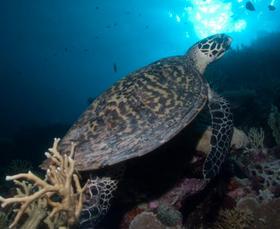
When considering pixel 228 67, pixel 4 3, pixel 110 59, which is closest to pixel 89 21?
pixel 4 3

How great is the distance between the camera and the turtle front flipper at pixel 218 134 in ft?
14.0

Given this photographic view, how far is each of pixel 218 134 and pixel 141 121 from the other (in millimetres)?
1306

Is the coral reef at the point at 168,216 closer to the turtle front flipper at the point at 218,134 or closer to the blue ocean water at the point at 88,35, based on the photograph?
the turtle front flipper at the point at 218,134

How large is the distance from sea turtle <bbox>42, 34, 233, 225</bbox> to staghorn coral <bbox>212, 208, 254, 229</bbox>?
971 mm

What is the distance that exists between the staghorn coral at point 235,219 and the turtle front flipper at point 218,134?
93 centimetres

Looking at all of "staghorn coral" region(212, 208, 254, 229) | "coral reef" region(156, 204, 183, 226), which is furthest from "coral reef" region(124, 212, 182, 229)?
"staghorn coral" region(212, 208, 254, 229)

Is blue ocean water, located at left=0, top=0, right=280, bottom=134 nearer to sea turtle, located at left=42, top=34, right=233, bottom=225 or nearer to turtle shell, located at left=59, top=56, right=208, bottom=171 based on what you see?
sea turtle, located at left=42, top=34, right=233, bottom=225

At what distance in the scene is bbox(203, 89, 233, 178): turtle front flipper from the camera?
14.0ft

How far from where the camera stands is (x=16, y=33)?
164 ft

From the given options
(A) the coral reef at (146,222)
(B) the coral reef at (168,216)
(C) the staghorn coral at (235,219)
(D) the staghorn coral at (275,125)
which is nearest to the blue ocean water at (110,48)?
(D) the staghorn coral at (275,125)

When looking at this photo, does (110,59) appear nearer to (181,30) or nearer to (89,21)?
(89,21)

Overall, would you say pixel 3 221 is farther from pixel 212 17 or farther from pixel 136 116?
pixel 212 17

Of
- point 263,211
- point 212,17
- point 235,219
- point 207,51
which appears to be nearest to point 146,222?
point 235,219

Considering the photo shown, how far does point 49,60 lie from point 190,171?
66.9 meters
